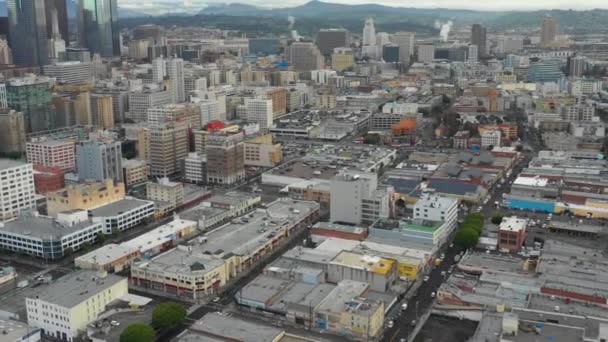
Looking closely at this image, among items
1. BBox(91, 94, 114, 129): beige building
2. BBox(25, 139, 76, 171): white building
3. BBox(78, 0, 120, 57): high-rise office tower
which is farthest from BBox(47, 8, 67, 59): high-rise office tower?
BBox(25, 139, 76, 171): white building

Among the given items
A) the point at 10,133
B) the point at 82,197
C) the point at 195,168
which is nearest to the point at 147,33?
the point at 10,133

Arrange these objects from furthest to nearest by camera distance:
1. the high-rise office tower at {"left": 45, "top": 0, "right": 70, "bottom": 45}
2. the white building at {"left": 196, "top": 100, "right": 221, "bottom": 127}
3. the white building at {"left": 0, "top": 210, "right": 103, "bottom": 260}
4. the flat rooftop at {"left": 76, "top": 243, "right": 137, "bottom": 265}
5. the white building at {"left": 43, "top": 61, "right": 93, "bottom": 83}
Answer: the high-rise office tower at {"left": 45, "top": 0, "right": 70, "bottom": 45} → the white building at {"left": 43, "top": 61, "right": 93, "bottom": 83} → the white building at {"left": 196, "top": 100, "right": 221, "bottom": 127} → the white building at {"left": 0, "top": 210, "right": 103, "bottom": 260} → the flat rooftop at {"left": 76, "top": 243, "right": 137, "bottom": 265}

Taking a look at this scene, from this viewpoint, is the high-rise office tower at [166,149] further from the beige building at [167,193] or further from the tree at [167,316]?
the tree at [167,316]

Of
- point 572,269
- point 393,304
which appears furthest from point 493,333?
point 572,269

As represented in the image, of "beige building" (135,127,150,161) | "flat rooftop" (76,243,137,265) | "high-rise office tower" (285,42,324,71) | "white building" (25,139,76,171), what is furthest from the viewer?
"high-rise office tower" (285,42,324,71)

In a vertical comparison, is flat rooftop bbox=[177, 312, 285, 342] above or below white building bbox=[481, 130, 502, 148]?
below

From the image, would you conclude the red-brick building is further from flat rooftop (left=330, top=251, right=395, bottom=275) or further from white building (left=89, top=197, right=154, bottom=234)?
flat rooftop (left=330, top=251, right=395, bottom=275)
